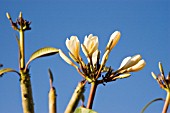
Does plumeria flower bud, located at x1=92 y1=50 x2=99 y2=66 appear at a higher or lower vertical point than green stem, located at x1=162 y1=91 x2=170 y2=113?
higher

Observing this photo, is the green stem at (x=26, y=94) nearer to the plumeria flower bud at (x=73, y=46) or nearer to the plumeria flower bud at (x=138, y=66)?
the plumeria flower bud at (x=73, y=46)

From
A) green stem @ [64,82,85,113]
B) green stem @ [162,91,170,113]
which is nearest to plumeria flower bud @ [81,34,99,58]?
green stem @ [64,82,85,113]

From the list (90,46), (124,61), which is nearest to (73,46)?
(90,46)

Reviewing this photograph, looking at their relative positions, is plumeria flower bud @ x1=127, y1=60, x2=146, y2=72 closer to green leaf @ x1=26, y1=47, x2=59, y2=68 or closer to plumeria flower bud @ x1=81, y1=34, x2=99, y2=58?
plumeria flower bud @ x1=81, y1=34, x2=99, y2=58

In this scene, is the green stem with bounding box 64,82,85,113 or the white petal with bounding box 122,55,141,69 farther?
the white petal with bounding box 122,55,141,69

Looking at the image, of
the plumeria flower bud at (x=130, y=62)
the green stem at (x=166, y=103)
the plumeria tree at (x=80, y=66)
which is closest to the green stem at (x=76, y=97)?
the plumeria tree at (x=80, y=66)

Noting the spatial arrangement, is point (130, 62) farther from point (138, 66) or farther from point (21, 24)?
point (21, 24)
